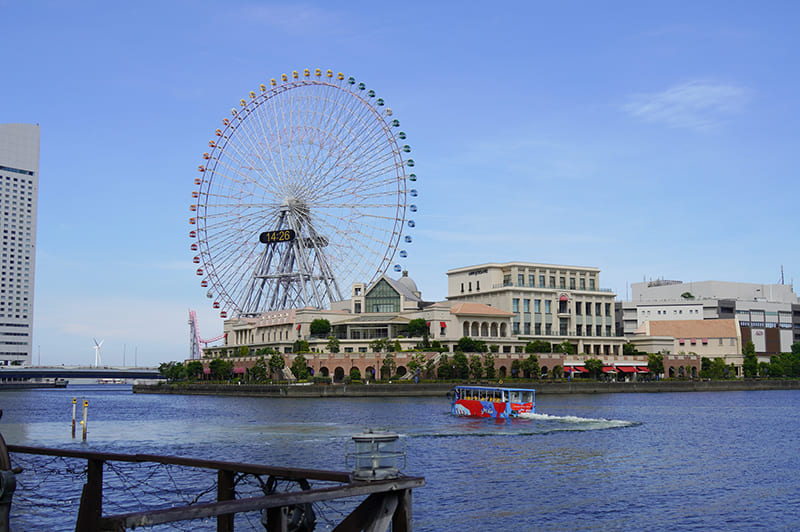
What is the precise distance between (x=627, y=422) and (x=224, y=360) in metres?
115

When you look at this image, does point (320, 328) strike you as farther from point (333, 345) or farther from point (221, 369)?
point (221, 369)

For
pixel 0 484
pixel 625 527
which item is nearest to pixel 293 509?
pixel 0 484

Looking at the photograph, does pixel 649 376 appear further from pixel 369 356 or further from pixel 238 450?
pixel 238 450

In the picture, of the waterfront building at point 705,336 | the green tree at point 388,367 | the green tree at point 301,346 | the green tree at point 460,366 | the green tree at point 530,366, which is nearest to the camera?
the green tree at point 460,366

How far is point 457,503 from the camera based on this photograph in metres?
36.3

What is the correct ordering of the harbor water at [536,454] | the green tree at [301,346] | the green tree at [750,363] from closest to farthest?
the harbor water at [536,454]
the green tree at [301,346]
the green tree at [750,363]

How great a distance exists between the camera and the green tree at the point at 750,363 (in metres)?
187

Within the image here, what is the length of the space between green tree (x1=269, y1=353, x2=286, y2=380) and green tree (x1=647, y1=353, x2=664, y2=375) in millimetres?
74377

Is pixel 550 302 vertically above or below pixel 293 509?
above

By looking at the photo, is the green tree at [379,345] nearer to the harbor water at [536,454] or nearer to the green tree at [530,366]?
the green tree at [530,366]

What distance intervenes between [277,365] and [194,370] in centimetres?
4224

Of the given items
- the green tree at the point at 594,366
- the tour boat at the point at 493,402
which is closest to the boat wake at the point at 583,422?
the tour boat at the point at 493,402

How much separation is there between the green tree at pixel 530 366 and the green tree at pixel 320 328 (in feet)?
119

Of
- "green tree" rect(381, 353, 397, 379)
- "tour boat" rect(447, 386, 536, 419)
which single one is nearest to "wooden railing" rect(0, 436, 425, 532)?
"tour boat" rect(447, 386, 536, 419)
